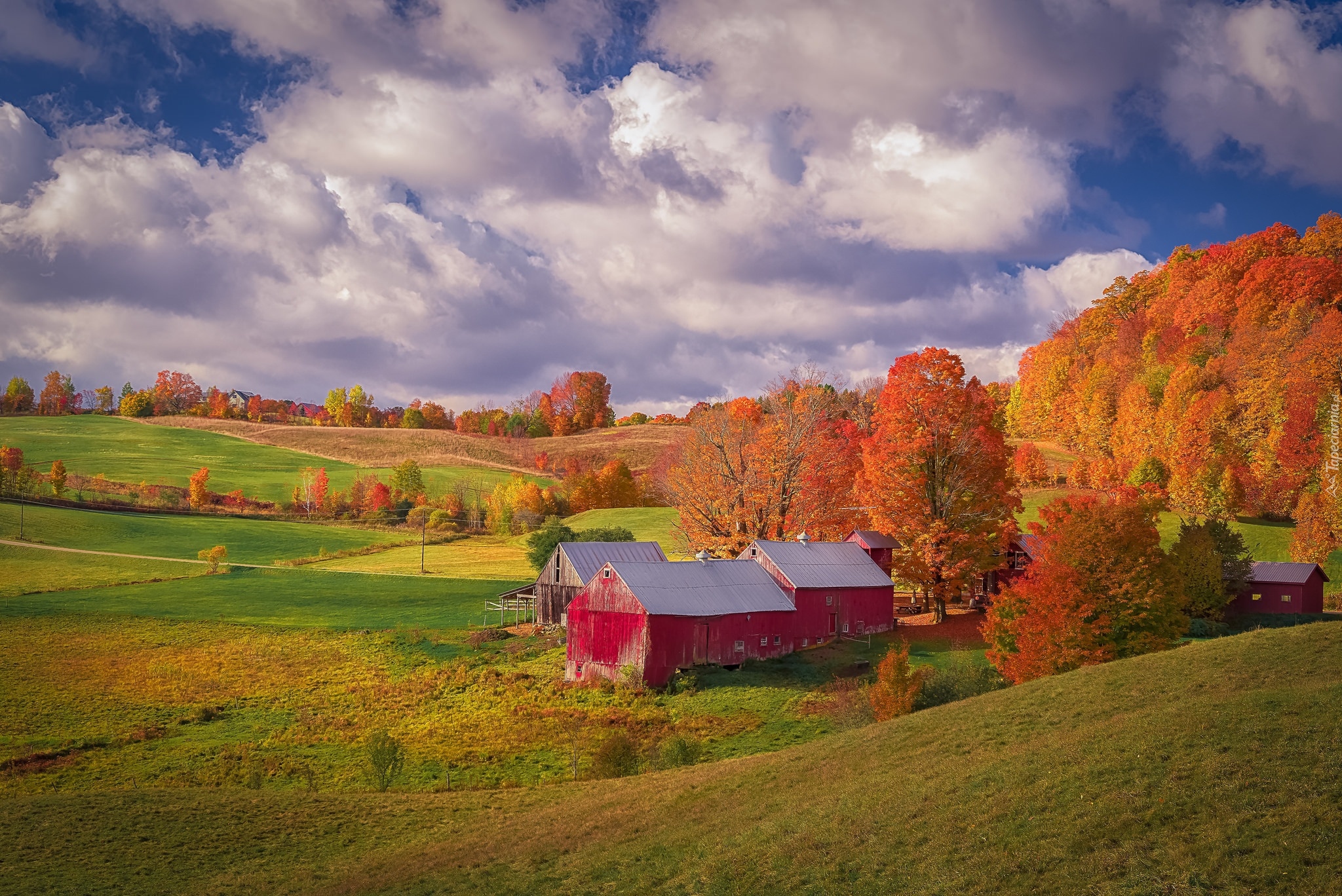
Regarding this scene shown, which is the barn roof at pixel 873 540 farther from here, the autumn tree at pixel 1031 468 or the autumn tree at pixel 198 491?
the autumn tree at pixel 198 491

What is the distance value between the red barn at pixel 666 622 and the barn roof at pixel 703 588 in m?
0.05

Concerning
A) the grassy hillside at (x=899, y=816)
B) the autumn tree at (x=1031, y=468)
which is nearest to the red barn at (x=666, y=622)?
the grassy hillside at (x=899, y=816)

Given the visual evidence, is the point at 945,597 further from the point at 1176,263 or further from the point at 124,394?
the point at 124,394

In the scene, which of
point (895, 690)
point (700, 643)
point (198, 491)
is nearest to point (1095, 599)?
point (895, 690)

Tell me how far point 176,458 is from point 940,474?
122 m

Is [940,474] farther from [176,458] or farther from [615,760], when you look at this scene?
[176,458]

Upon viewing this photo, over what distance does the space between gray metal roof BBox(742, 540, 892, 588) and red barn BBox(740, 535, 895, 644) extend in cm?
4

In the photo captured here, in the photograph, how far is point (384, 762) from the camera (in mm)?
26516

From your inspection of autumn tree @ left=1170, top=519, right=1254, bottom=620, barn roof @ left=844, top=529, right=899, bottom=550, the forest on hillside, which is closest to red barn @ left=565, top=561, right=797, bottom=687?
barn roof @ left=844, top=529, right=899, bottom=550

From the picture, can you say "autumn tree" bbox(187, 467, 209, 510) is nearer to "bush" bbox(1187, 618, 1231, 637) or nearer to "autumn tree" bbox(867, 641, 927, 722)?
"autumn tree" bbox(867, 641, 927, 722)

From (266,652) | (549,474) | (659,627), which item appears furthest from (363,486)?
(659,627)

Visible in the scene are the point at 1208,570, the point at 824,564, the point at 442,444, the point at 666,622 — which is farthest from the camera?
the point at 442,444

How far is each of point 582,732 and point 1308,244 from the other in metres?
104

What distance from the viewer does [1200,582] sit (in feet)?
146
